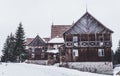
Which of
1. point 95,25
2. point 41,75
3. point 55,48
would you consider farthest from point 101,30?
point 41,75

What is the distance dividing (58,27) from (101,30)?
941 inches

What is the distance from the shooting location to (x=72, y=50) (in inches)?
1954

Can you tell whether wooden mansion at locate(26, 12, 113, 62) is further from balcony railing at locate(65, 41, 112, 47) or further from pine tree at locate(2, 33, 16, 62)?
pine tree at locate(2, 33, 16, 62)

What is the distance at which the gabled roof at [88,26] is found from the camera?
49281mm

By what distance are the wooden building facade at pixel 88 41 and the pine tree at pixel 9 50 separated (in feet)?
95.3

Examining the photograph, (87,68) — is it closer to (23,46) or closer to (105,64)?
(105,64)

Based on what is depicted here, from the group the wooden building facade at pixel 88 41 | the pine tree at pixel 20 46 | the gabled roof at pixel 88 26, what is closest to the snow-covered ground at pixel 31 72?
the wooden building facade at pixel 88 41

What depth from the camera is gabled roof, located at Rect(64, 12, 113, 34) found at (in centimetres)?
4928

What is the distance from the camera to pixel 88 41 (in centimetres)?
4947

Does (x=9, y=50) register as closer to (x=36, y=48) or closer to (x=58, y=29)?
(x=36, y=48)

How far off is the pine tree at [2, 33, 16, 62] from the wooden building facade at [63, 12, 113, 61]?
2906 cm

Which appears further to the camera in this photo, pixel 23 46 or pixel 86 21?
pixel 23 46

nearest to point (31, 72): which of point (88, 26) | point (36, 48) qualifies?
point (88, 26)

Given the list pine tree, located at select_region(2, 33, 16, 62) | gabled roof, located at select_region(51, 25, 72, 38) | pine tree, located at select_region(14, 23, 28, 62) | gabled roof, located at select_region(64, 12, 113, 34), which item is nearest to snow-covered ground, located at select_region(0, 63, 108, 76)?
gabled roof, located at select_region(64, 12, 113, 34)
